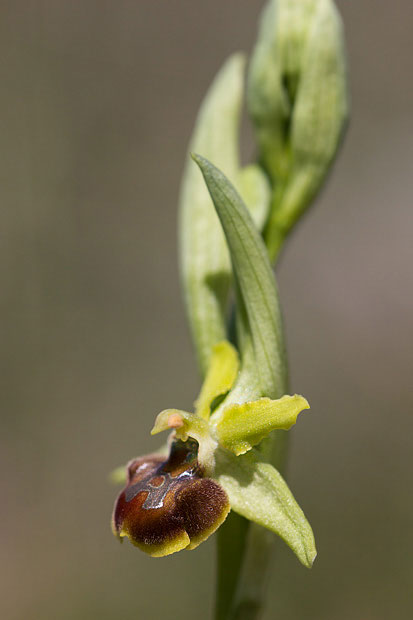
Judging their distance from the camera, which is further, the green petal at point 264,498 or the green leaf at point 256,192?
the green leaf at point 256,192

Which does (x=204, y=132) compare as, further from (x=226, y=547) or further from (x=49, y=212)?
(x=49, y=212)

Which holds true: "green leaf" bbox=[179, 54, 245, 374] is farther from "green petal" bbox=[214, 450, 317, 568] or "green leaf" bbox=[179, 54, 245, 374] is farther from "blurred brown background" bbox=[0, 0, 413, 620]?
"blurred brown background" bbox=[0, 0, 413, 620]

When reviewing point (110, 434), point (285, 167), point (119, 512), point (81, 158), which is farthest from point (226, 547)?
point (81, 158)

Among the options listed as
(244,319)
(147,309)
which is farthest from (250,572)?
(147,309)

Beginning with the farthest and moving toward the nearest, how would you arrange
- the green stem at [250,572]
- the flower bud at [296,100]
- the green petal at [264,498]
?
the flower bud at [296,100] → the green stem at [250,572] → the green petal at [264,498]

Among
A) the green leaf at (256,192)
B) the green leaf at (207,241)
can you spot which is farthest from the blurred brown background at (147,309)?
the green leaf at (256,192)

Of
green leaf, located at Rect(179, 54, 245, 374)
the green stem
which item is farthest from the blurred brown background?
green leaf, located at Rect(179, 54, 245, 374)

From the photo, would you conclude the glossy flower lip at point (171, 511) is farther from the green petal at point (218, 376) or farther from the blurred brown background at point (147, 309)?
the blurred brown background at point (147, 309)
